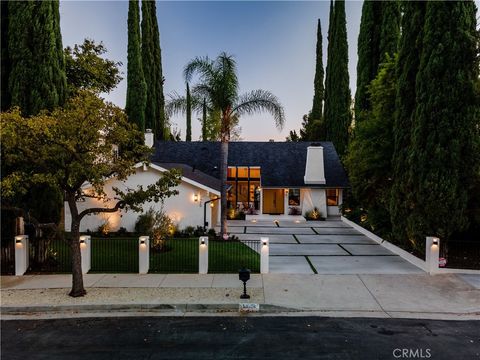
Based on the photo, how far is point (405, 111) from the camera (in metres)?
14.0

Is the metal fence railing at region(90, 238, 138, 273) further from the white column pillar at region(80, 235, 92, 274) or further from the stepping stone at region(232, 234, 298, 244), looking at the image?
the stepping stone at region(232, 234, 298, 244)

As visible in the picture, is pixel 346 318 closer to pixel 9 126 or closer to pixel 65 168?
pixel 65 168

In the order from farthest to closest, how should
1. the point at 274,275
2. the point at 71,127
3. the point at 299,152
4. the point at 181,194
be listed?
the point at 299,152 → the point at 181,194 → the point at 274,275 → the point at 71,127

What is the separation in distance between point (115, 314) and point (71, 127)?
511 centimetres

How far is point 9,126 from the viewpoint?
8727mm

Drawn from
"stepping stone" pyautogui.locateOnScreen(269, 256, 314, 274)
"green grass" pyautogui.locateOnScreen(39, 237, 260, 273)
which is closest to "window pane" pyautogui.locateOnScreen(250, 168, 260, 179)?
A: "green grass" pyautogui.locateOnScreen(39, 237, 260, 273)

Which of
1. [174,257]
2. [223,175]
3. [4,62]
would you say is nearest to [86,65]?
[4,62]

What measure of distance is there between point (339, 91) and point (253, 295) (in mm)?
31890

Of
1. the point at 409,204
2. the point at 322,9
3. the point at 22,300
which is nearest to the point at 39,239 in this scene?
the point at 22,300

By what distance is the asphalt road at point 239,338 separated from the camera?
653 centimetres

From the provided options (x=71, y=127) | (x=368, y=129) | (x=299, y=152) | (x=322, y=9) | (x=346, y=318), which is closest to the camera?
(x=346, y=318)

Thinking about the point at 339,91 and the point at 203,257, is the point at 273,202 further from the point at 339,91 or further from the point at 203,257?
the point at 203,257

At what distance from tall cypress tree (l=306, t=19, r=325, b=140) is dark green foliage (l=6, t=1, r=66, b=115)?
115 ft

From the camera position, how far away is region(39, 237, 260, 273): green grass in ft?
39.9
